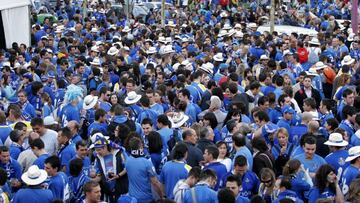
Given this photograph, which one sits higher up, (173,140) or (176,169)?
(176,169)

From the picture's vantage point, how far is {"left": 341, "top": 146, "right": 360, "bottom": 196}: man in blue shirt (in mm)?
8570

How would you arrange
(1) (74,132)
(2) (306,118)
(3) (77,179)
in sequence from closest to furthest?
1. (3) (77,179)
2. (1) (74,132)
3. (2) (306,118)

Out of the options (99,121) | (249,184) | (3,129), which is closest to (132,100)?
(99,121)

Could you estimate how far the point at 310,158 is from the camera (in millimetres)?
9227

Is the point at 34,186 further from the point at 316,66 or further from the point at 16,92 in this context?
the point at 316,66

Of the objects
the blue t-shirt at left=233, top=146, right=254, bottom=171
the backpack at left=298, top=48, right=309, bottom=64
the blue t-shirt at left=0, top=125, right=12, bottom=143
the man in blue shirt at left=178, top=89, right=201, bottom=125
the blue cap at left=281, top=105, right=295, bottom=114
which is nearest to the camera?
the blue t-shirt at left=233, top=146, right=254, bottom=171

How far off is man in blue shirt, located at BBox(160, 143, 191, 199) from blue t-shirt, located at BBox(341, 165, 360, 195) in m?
1.77

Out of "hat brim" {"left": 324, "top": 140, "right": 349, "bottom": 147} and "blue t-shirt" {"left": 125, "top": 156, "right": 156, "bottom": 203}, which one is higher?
"hat brim" {"left": 324, "top": 140, "right": 349, "bottom": 147}

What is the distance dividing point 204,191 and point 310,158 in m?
1.83

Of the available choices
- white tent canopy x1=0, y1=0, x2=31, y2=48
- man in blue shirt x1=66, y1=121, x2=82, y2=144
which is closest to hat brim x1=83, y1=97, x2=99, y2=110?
man in blue shirt x1=66, y1=121, x2=82, y2=144

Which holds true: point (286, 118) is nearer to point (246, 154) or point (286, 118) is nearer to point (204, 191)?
point (246, 154)

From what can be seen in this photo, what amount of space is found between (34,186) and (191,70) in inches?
304

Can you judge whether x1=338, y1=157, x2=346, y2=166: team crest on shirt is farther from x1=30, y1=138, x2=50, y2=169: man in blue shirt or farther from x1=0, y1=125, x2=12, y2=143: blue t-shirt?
x1=0, y1=125, x2=12, y2=143: blue t-shirt

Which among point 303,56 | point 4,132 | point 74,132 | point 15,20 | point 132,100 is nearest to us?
point 74,132
